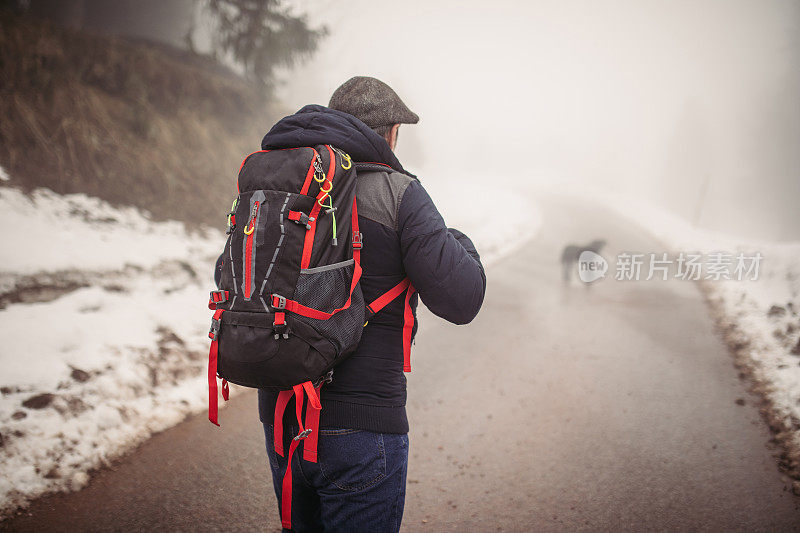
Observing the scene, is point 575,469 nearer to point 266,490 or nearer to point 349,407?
point 266,490

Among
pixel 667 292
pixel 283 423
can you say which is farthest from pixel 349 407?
pixel 667 292

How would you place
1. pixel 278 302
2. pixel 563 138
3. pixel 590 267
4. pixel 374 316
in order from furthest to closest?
1. pixel 563 138
2. pixel 590 267
3. pixel 374 316
4. pixel 278 302

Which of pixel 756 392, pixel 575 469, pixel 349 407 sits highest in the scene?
pixel 349 407

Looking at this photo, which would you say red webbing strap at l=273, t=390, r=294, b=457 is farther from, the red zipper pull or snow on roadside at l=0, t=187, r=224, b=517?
snow on roadside at l=0, t=187, r=224, b=517

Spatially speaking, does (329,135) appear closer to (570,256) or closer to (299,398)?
(299,398)

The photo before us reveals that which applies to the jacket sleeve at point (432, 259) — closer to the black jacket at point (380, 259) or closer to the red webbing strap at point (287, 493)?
the black jacket at point (380, 259)

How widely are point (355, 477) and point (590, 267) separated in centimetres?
964

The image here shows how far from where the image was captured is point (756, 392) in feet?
15.5

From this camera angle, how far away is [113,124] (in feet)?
26.2

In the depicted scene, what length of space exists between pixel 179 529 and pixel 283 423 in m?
1.85

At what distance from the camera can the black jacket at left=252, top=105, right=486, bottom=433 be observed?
4.77ft

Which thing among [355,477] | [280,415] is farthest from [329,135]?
[355,477]

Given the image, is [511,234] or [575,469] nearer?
[575,469]

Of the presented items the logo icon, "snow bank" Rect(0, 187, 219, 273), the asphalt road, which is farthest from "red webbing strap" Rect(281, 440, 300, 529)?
the logo icon
